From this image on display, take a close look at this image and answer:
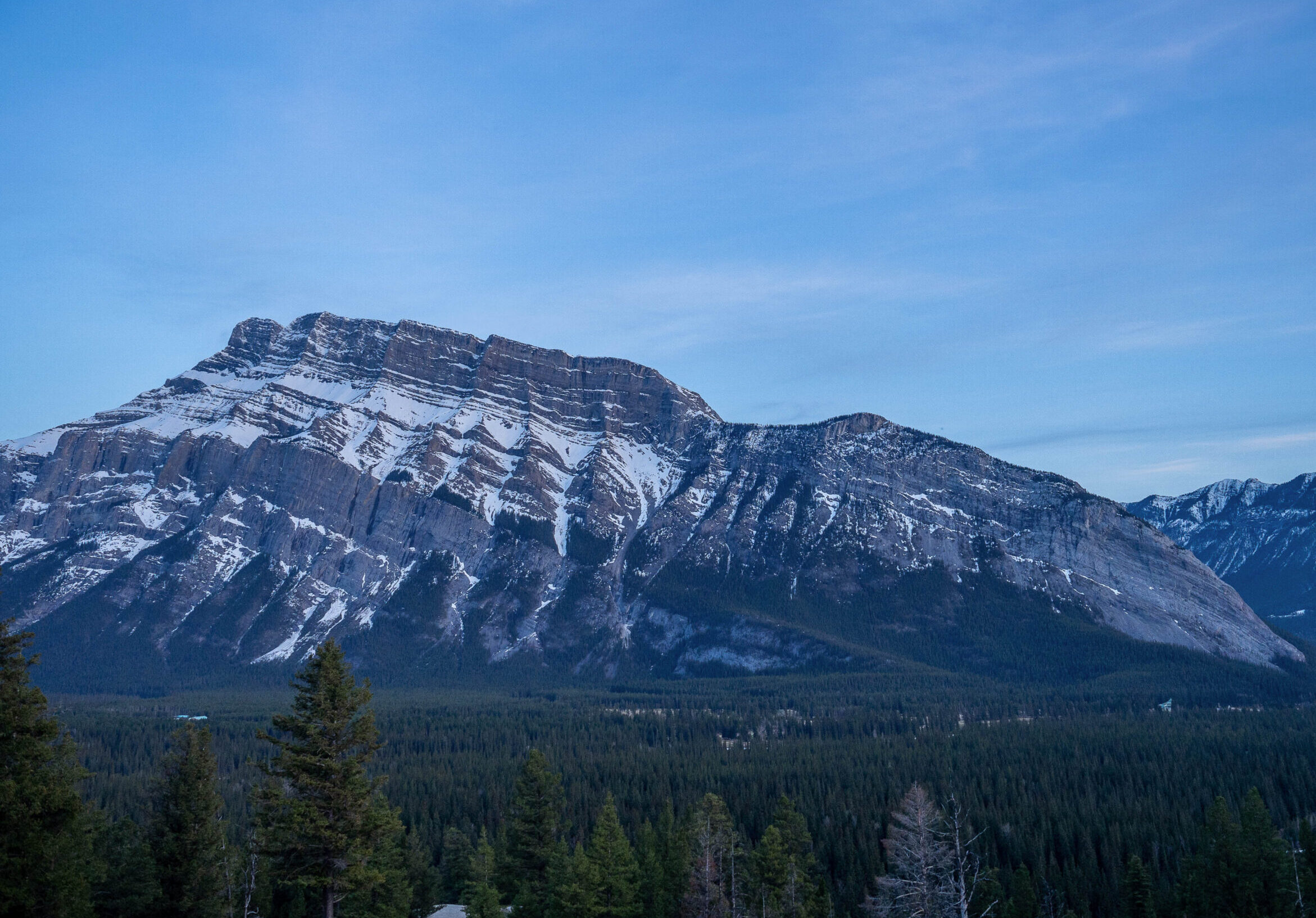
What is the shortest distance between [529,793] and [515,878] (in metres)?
7.51

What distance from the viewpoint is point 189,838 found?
4972 cm

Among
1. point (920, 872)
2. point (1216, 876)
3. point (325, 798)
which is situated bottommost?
point (1216, 876)

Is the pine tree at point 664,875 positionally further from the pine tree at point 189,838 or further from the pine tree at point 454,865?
the pine tree at point 189,838

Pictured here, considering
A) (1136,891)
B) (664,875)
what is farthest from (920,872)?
(1136,891)

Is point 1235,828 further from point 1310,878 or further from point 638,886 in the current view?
point 638,886

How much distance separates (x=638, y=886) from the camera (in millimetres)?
63844

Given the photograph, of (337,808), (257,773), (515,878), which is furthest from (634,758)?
(337,808)

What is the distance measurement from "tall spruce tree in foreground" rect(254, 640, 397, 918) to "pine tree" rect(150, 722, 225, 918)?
42.5 feet

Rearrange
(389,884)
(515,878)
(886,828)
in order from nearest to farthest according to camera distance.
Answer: (389,884) → (515,878) → (886,828)

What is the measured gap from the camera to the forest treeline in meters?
37.8

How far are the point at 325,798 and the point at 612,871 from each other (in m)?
26.8

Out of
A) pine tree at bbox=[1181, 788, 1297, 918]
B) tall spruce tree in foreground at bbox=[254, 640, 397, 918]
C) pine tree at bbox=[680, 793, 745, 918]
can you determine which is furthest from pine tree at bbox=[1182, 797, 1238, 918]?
tall spruce tree in foreground at bbox=[254, 640, 397, 918]

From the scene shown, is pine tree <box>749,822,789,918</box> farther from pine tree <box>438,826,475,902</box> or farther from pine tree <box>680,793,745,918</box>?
pine tree <box>438,826,475,902</box>

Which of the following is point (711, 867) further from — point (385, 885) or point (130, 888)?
point (130, 888)
